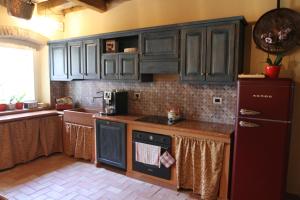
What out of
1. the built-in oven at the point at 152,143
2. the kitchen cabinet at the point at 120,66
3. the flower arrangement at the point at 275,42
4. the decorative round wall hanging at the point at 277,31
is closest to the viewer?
the flower arrangement at the point at 275,42

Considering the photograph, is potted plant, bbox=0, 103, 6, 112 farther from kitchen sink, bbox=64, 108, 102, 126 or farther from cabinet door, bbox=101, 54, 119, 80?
cabinet door, bbox=101, 54, 119, 80

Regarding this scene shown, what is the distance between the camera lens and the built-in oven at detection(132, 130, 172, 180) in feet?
9.18

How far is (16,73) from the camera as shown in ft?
13.3

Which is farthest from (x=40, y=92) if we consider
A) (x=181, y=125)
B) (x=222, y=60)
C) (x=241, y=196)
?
(x=241, y=196)

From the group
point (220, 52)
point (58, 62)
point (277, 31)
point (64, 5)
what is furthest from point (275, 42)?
point (58, 62)

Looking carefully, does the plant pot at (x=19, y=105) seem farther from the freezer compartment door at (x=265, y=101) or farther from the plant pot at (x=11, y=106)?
the freezer compartment door at (x=265, y=101)

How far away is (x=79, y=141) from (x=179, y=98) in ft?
6.06

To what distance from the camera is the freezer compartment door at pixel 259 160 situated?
7.08 feet

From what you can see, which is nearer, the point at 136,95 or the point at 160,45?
the point at 160,45

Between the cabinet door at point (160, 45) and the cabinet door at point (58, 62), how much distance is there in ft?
5.75

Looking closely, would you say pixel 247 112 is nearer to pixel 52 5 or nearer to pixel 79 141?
pixel 79 141

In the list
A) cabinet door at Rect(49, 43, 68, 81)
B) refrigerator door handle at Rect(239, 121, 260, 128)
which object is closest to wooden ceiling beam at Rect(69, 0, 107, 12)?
cabinet door at Rect(49, 43, 68, 81)

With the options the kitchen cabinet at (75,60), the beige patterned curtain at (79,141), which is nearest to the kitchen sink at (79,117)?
the beige patterned curtain at (79,141)

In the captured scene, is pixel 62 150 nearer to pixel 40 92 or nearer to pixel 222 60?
pixel 40 92
